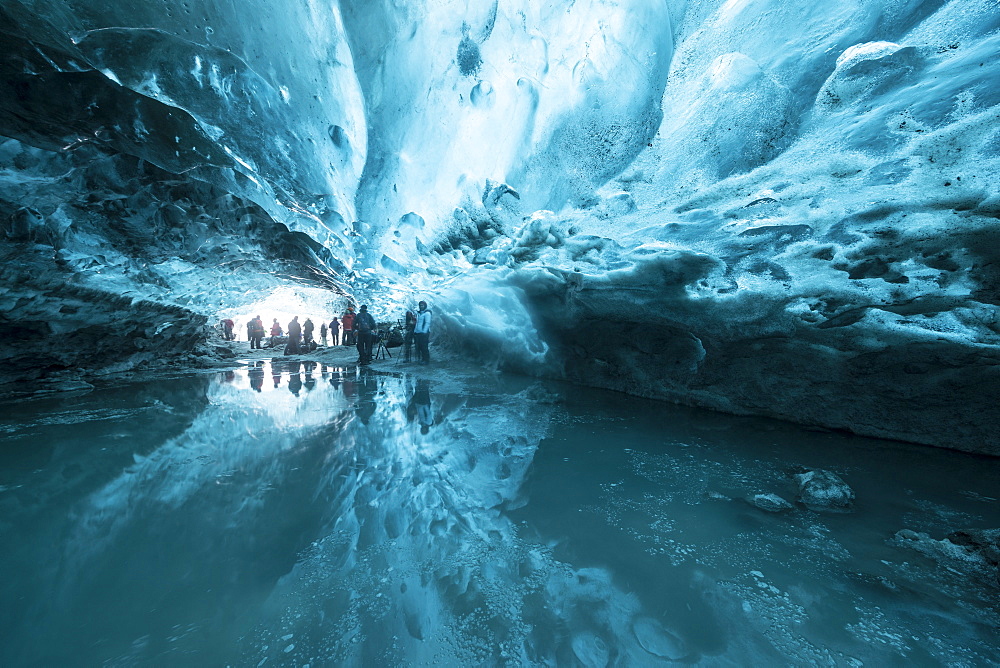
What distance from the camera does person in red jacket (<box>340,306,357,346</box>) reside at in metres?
13.6

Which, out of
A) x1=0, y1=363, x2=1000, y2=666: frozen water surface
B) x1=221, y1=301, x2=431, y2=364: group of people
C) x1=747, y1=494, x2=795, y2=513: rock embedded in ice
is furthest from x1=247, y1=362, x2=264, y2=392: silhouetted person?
x1=747, y1=494, x2=795, y2=513: rock embedded in ice

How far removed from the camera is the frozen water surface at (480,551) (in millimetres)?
1418

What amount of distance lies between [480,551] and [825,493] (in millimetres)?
2336

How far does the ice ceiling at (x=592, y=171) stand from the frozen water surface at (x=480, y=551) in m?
1.33

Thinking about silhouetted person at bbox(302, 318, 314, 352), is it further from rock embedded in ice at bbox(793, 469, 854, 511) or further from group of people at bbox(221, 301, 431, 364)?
rock embedded in ice at bbox(793, 469, 854, 511)

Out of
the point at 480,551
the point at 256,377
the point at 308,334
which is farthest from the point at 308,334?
the point at 480,551

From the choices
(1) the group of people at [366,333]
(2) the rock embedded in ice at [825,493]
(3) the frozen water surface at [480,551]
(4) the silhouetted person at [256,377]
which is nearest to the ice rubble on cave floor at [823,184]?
(3) the frozen water surface at [480,551]

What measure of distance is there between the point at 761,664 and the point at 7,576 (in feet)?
10.5

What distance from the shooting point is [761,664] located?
4.40 feet

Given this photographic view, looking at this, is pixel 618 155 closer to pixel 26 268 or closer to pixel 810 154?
pixel 810 154

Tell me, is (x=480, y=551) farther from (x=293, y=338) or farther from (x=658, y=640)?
(x=293, y=338)

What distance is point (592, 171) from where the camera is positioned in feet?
16.1

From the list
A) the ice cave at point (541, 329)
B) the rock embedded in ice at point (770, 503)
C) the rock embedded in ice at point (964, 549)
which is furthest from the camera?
the rock embedded in ice at point (770, 503)

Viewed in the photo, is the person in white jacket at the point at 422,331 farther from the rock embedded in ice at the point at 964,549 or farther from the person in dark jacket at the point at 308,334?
the rock embedded in ice at the point at 964,549
